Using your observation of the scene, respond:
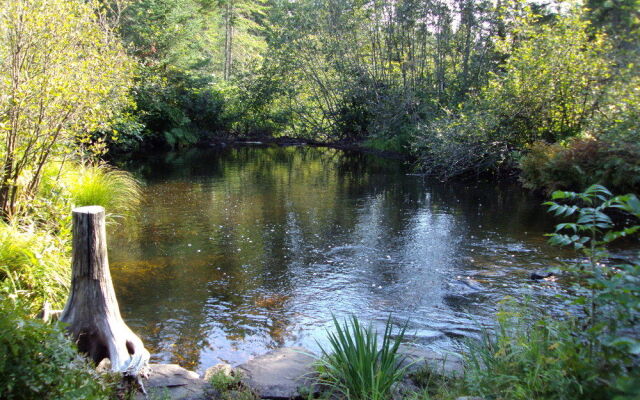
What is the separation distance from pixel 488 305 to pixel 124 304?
14.6 ft

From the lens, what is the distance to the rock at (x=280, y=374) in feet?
12.6

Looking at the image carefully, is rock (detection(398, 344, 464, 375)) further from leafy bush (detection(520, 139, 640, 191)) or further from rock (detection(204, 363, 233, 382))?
leafy bush (detection(520, 139, 640, 191))

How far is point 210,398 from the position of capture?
3.73 metres

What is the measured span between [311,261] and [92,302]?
172 inches

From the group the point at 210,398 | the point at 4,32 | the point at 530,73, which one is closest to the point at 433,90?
the point at 530,73

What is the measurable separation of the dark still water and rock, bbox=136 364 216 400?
0.73 meters

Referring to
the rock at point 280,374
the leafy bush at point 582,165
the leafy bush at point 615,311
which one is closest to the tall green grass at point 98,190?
the rock at point 280,374

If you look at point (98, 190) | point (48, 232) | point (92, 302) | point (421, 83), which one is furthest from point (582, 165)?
point (421, 83)

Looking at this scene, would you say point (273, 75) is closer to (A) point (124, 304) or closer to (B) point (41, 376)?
(A) point (124, 304)

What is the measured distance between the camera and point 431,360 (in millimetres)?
4469

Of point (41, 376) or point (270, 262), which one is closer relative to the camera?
point (41, 376)

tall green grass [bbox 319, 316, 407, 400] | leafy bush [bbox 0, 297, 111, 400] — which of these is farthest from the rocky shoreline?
leafy bush [bbox 0, 297, 111, 400]

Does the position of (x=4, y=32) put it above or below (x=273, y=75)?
below

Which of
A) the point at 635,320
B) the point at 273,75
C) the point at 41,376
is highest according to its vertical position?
the point at 273,75
